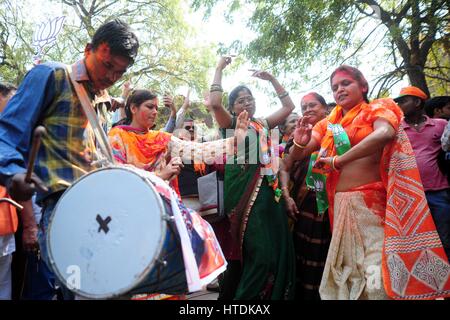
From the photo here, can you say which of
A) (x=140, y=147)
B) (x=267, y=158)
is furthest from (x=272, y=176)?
(x=140, y=147)

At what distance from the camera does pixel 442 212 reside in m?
3.60

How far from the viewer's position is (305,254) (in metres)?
3.48

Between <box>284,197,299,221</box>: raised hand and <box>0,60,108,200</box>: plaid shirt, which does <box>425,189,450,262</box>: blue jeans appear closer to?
<box>284,197,299,221</box>: raised hand

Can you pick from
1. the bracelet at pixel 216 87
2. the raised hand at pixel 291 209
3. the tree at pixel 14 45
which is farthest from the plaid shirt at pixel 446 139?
the tree at pixel 14 45

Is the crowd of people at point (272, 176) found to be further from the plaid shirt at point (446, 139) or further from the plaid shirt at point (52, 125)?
the plaid shirt at point (446, 139)

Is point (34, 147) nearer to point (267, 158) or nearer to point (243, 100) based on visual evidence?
point (267, 158)

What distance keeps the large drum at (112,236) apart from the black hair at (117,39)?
0.63 meters

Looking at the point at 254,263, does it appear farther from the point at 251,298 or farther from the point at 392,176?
the point at 392,176

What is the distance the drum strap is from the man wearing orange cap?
2.82m

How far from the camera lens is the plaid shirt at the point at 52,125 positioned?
173cm

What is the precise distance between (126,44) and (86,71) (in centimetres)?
22

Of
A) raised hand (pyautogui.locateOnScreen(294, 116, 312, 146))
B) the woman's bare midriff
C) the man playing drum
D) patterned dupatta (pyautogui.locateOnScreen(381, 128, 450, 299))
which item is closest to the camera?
the man playing drum

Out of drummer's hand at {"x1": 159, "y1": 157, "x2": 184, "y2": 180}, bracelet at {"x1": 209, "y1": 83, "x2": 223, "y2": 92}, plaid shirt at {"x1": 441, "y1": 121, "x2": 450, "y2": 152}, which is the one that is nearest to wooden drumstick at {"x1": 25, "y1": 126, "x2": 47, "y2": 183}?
drummer's hand at {"x1": 159, "y1": 157, "x2": 184, "y2": 180}

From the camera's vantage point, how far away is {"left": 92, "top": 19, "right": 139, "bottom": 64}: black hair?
1.93 meters
